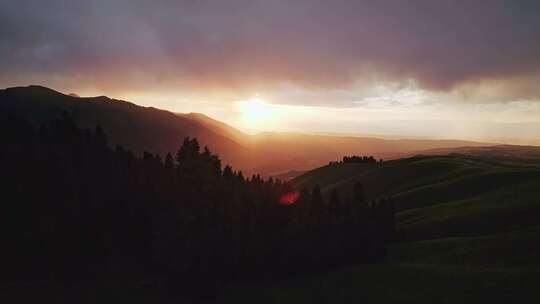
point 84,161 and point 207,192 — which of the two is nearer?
point 207,192

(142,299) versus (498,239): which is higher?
(498,239)

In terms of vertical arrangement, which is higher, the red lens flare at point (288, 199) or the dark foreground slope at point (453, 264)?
the red lens flare at point (288, 199)

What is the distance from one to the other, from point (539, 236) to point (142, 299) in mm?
49793

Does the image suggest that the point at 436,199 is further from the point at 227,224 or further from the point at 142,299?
the point at 142,299

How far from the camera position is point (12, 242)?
51875mm

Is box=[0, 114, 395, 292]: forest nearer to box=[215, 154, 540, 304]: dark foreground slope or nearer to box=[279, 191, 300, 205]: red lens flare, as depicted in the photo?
box=[279, 191, 300, 205]: red lens flare

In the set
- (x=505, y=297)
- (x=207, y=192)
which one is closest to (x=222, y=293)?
(x=207, y=192)

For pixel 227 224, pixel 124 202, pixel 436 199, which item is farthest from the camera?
pixel 436 199

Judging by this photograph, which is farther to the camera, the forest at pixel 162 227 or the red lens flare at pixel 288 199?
the red lens flare at pixel 288 199

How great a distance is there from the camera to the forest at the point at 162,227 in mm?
50844

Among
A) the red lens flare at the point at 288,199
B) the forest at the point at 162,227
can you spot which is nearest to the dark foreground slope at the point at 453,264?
the forest at the point at 162,227

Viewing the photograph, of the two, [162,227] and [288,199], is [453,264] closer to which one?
[288,199]

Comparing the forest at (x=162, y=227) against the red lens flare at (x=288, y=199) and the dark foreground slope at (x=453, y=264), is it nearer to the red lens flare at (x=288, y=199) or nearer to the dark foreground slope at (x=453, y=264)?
the red lens flare at (x=288, y=199)

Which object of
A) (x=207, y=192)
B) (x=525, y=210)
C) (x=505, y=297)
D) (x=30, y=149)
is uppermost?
(x=30, y=149)
